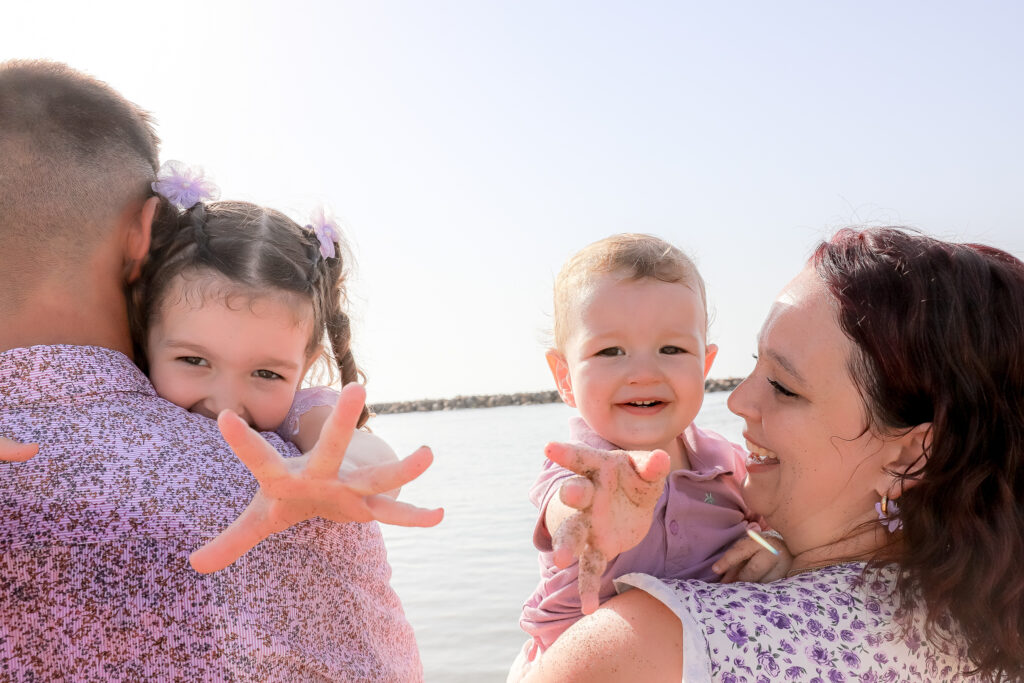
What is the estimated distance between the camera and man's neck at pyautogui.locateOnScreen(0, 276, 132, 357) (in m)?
1.83

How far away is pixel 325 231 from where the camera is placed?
2.71 metres

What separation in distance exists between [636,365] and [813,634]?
2.98ft

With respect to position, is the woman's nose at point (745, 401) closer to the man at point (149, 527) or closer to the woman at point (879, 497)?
the woman at point (879, 497)

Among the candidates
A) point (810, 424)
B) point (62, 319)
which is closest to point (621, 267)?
point (810, 424)

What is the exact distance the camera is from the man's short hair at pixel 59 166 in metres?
1.91

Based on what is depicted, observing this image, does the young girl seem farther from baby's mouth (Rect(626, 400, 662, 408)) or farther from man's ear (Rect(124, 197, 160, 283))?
baby's mouth (Rect(626, 400, 662, 408))

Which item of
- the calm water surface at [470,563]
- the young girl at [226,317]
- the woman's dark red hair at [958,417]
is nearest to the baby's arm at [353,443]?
the young girl at [226,317]

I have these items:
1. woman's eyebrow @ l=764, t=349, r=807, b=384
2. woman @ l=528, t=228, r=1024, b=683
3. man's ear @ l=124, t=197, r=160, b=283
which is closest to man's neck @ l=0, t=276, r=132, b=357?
man's ear @ l=124, t=197, r=160, b=283

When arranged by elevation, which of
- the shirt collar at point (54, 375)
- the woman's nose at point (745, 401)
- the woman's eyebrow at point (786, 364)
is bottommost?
the shirt collar at point (54, 375)

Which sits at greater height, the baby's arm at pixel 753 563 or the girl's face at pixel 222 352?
the girl's face at pixel 222 352

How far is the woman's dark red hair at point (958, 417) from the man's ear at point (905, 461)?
0.01 meters

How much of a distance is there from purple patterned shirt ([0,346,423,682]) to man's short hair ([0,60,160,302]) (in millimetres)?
312

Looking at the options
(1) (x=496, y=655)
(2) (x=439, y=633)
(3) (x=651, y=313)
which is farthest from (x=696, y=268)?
(2) (x=439, y=633)

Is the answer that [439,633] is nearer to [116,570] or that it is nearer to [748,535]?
[748,535]
